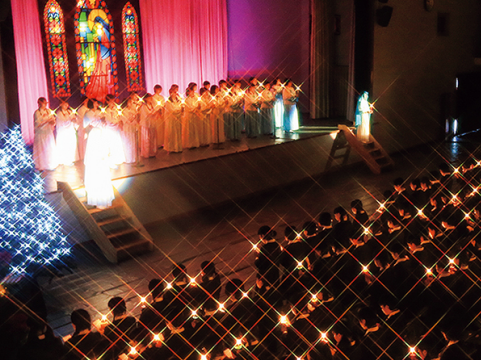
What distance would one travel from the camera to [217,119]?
11.4 meters

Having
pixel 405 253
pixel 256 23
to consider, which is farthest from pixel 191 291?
pixel 256 23

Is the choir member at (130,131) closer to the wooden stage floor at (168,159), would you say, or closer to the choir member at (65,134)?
the wooden stage floor at (168,159)

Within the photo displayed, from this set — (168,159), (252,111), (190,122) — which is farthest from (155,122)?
(252,111)

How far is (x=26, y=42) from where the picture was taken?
11773 millimetres

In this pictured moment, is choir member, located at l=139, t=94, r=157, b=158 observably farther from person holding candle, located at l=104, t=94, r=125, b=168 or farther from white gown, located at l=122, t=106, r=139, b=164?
person holding candle, located at l=104, t=94, r=125, b=168

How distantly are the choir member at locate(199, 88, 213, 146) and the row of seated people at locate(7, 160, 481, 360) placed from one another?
5.76 m

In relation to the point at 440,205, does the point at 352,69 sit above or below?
above

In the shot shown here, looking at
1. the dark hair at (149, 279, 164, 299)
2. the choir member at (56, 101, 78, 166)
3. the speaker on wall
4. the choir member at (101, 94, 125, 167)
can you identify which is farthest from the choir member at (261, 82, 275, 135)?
the dark hair at (149, 279, 164, 299)

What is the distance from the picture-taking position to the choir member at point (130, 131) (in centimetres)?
1012

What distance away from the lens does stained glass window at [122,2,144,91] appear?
14.3m

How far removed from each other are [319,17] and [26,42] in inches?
290

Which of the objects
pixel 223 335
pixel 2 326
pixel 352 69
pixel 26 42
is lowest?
pixel 223 335

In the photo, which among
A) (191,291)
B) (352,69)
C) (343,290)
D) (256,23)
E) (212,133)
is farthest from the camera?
(256,23)

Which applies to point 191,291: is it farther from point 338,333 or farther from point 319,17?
point 319,17
